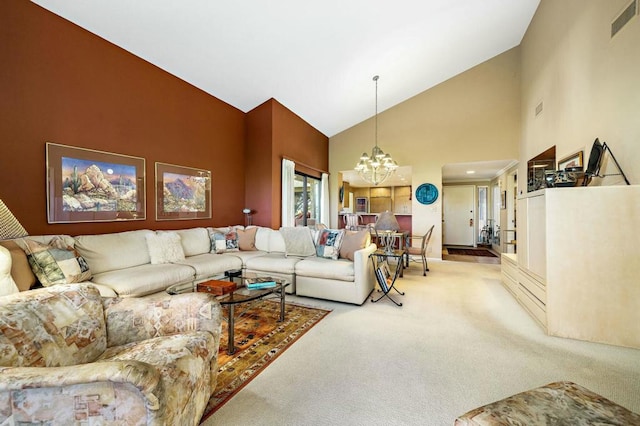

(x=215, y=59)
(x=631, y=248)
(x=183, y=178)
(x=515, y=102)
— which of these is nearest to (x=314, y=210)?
(x=183, y=178)

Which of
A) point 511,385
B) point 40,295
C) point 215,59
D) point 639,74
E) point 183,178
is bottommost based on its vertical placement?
point 511,385

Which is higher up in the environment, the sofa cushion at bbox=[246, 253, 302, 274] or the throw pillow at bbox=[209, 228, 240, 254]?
the throw pillow at bbox=[209, 228, 240, 254]

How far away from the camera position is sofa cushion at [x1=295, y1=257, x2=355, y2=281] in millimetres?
3404

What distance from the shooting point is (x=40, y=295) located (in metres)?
1.38

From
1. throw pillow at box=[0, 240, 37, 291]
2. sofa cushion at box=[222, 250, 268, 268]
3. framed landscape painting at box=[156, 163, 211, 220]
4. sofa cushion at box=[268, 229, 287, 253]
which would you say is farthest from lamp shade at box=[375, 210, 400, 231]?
throw pillow at box=[0, 240, 37, 291]

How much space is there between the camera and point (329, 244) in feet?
12.7

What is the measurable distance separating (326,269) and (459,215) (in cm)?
741

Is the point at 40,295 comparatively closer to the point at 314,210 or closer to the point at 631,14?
the point at 631,14

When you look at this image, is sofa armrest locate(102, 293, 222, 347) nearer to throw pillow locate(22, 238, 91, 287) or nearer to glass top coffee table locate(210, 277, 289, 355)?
glass top coffee table locate(210, 277, 289, 355)

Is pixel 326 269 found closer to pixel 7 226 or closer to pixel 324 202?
pixel 7 226

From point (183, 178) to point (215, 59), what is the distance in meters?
1.88

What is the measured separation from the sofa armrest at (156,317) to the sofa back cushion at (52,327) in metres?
0.06

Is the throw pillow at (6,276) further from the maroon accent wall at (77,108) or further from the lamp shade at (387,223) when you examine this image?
the lamp shade at (387,223)

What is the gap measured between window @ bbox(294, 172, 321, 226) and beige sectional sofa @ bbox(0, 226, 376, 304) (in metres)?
2.16
